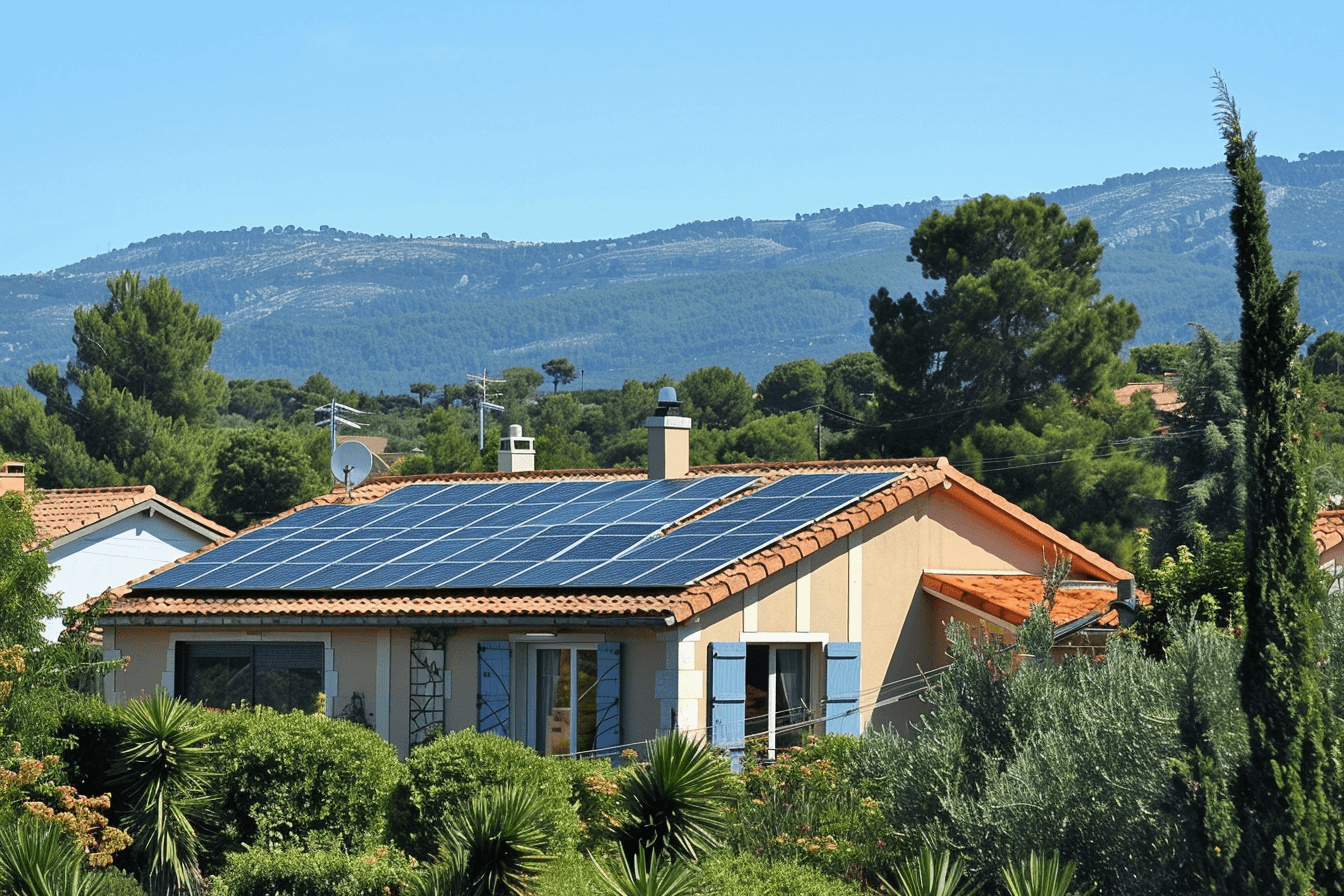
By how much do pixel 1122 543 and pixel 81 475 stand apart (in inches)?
1334

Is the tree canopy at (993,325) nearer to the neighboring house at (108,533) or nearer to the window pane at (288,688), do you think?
the neighboring house at (108,533)

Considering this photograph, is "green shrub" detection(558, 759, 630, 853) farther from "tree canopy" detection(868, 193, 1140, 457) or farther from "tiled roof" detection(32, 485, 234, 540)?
"tree canopy" detection(868, 193, 1140, 457)

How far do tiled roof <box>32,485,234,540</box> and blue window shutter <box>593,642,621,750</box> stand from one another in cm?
1906

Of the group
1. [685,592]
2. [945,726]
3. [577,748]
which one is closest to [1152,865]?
[945,726]

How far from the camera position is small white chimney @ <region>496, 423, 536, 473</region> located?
2947cm

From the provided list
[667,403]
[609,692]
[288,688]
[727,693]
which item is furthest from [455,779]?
[667,403]

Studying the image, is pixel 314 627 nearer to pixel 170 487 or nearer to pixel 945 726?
pixel 945 726

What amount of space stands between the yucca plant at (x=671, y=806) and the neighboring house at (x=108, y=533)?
23945mm

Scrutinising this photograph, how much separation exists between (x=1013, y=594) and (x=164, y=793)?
10584mm

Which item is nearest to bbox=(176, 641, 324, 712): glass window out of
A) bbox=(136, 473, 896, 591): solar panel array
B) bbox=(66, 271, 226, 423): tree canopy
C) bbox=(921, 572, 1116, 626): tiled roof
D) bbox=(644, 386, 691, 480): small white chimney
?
bbox=(136, 473, 896, 591): solar panel array

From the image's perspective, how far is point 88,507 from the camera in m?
36.0

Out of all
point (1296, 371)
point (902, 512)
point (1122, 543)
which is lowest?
point (1122, 543)

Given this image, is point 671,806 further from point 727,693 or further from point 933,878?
point 727,693

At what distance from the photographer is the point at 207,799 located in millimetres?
16422
